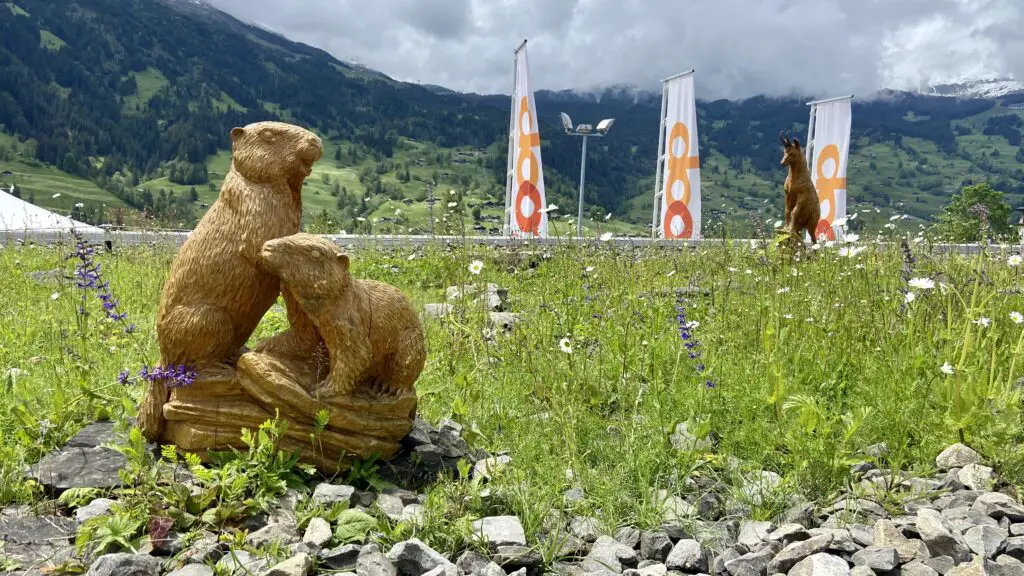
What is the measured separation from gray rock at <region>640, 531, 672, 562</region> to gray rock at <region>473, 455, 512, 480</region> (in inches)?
28.9

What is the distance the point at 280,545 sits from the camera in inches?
95.8

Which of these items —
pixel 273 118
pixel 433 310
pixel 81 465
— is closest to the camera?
pixel 81 465

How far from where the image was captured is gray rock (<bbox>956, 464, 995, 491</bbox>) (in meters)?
2.96

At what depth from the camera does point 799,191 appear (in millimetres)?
10016

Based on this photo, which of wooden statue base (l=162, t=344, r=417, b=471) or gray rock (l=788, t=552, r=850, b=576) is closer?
gray rock (l=788, t=552, r=850, b=576)

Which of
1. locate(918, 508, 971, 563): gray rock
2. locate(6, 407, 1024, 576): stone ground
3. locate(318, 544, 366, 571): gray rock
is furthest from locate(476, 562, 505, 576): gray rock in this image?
locate(918, 508, 971, 563): gray rock

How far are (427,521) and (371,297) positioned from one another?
111cm

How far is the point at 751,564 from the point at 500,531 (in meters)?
0.97

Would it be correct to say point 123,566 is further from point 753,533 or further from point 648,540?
point 753,533

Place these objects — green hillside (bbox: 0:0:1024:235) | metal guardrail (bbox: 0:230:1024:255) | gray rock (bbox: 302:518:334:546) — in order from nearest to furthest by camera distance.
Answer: gray rock (bbox: 302:518:334:546), metal guardrail (bbox: 0:230:1024:255), green hillside (bbox: 0:0:1024:235)

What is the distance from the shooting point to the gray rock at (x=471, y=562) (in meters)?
2.40

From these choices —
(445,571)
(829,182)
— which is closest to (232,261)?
(445,571)

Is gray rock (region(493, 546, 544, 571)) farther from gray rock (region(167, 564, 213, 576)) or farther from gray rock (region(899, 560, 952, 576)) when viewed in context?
gray rock (region(899, 560, 952, 576))

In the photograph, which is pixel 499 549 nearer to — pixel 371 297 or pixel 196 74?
pixel 371 297
